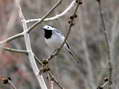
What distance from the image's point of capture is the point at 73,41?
458 inches

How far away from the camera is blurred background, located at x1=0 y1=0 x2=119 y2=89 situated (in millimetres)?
10312

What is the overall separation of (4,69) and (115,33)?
3513 mm

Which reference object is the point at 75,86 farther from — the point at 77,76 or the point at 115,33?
the point at 115,33

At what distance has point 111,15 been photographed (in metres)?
11.2

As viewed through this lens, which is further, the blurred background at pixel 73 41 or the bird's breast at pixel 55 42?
the blurred background at pixel 73 41

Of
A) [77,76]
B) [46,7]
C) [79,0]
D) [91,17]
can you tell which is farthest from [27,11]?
[79,0]

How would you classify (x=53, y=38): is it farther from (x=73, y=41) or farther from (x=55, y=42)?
(x=73, y=41)

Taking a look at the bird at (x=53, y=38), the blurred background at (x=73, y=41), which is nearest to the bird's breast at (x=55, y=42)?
the bird at (x=53, y=38)

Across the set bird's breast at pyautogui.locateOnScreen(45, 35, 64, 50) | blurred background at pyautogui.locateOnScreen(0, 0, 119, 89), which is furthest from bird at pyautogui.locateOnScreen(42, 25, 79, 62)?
blurred background at pyautogui.locateOnScreen(0, 0, 119, 89)

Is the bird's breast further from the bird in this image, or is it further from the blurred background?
the blurred background

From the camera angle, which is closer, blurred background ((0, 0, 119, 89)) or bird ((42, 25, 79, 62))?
bird ((42, 25, 79, 62))

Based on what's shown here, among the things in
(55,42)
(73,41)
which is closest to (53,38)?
(55,42)

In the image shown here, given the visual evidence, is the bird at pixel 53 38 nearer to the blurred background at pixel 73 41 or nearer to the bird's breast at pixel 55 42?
the bird's breast at pixel 55 42

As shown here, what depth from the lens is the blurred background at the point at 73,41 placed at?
33.8 ft
